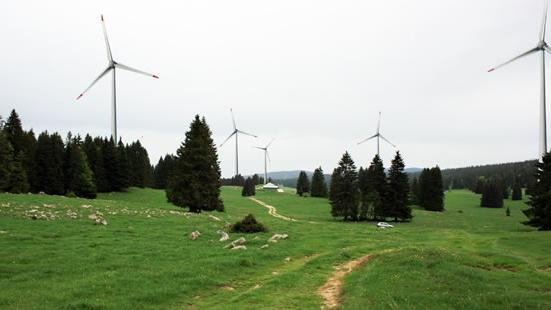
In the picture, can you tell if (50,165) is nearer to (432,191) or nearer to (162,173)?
(162,173)

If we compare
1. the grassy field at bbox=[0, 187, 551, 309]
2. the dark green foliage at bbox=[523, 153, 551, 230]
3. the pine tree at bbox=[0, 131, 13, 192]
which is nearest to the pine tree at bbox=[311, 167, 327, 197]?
the dark green foliage at bbox=[523, 153, 551, 230]

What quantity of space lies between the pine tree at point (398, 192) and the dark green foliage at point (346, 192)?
6932mm

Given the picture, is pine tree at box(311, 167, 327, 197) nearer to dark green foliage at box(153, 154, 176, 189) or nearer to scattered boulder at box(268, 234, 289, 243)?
dark green foliage at box(153, 154, 176, 189)

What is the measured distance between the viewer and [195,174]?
55.2 meters

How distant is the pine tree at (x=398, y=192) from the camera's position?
8006cm

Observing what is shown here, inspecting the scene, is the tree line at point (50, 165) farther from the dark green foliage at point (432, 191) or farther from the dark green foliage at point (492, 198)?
the dark green foliage at point (492, 198)

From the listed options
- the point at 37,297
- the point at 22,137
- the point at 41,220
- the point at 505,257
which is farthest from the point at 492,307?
the point at 22,137

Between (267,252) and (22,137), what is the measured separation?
73.4 m

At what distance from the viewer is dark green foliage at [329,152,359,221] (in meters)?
79.3

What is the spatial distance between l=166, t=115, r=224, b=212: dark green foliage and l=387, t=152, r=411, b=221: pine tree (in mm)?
38243

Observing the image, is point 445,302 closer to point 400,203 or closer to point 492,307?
point 492,307

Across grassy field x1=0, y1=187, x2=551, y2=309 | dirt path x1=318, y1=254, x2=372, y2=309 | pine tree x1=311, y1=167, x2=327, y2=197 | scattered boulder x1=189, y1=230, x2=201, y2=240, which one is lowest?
dirt path x1=318, y1=254, x2=372, y2=309

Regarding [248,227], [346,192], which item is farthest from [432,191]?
[248,227]

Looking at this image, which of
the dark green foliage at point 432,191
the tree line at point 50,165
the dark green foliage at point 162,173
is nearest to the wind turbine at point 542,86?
the dark green foliage at point 432,191
